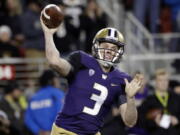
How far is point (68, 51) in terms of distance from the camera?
1356 centimetres

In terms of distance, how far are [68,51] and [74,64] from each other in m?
6.13

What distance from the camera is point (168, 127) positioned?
11.0 meters

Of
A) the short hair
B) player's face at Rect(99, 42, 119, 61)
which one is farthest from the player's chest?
Answer: the short hair

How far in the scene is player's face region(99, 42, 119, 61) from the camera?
7520 millimetres

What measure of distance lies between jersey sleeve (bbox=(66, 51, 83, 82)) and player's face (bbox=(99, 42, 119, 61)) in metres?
0.23

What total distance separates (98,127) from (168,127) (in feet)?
11.7

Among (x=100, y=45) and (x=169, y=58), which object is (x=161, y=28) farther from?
(x=100, y=45)

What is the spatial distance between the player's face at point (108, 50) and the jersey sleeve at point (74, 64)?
233mm

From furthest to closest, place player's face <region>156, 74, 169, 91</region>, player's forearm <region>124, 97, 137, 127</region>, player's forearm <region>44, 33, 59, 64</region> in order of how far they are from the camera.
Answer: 1. player's face <region>156, 74, 169, 91</region>
2. player's forearm <region>124, 97, 137, 127</region>
3. player's forearm <region>44, 33, 59, 64</region>

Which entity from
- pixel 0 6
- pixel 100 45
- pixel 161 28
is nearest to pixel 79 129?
pixel 100 45

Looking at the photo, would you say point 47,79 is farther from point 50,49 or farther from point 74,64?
point 50,49

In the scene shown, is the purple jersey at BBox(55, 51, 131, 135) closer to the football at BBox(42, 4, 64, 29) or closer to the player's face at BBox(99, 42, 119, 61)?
the player's face at BBox(99, 42, 119, 61)

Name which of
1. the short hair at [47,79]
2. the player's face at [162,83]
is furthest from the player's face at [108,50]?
the short hair at [47,79]

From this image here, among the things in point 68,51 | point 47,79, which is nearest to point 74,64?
point 47,79
